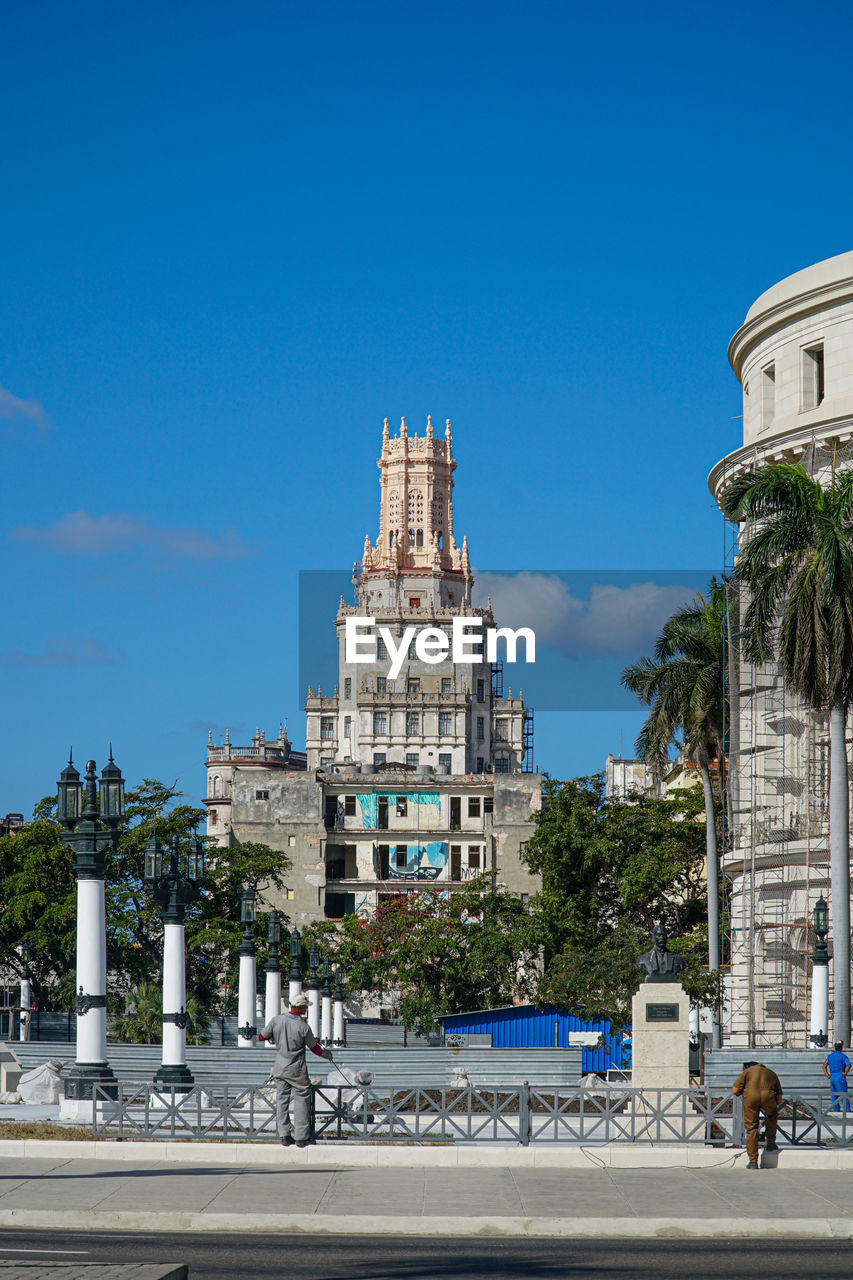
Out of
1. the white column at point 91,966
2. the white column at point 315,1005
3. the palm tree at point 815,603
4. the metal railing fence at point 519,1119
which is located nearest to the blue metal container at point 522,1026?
the white column at point 315,1005

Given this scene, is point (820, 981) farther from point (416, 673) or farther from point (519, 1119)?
point (416, 673)

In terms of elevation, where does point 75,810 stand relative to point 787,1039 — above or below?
above

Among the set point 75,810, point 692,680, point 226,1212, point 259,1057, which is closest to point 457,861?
point 692,680

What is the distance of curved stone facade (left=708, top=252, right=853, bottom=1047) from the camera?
155 feet

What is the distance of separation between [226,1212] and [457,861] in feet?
365

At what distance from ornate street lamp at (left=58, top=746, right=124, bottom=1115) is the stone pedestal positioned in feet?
25.3

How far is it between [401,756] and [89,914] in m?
136

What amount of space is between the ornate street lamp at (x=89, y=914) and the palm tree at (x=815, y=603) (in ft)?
65.8

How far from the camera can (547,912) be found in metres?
65.4

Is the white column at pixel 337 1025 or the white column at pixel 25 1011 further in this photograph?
the white column at pixel 337 1025

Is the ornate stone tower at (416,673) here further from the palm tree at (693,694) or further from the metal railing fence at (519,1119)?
the metal railing fence at (519,1119)

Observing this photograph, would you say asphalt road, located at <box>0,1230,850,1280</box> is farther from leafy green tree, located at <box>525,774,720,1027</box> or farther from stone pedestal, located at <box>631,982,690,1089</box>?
leafy green tree, located at <box>525,774,720,1027</box>

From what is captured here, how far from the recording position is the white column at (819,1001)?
3950 centimetres

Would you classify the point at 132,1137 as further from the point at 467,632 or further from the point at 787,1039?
the point at 467,632
